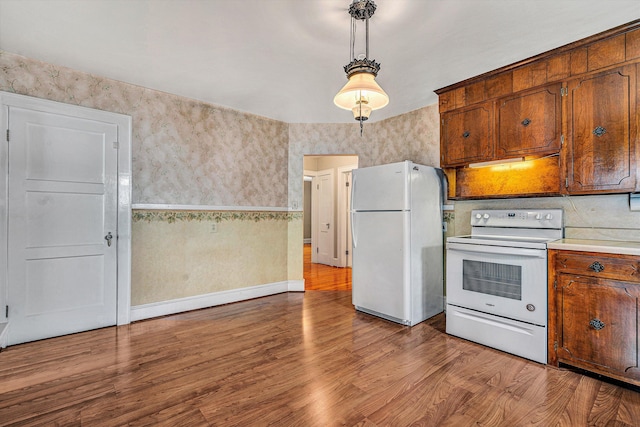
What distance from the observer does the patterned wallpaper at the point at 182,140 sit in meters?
2.83

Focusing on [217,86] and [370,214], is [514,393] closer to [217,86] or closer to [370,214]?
[370,214]

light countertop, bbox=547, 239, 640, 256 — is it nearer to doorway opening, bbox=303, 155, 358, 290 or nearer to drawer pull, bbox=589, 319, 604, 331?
drawer pull, bbox=589, 319, 604, 331

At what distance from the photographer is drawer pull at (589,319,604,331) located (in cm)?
208

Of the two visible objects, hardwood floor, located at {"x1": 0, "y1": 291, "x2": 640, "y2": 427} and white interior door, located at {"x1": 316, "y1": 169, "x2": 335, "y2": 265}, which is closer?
hardwood floor, located at {"x1": 0, "y1": 291, "x2": 640, "y2": 427}

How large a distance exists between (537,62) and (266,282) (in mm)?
3873

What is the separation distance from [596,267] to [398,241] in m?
1.52

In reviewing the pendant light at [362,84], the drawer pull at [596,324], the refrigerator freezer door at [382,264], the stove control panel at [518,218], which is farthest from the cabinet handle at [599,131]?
the pendant light at [362,84]

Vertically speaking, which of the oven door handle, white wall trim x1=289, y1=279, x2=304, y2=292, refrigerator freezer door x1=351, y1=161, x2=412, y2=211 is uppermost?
refrigerator freezer door x1=351, y1=161, x2=412, y2=211

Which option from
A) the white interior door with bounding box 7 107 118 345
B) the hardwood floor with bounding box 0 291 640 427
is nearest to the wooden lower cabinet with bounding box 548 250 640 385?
the hardwood floor with bounding box 0 291 640 427

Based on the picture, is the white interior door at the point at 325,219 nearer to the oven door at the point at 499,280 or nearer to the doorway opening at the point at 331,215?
the doorway opening at the point at 331,215

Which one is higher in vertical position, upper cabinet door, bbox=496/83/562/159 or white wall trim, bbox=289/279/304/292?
upper cabinet door, bbox=496/83/562/159

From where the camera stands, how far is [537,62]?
102 inches

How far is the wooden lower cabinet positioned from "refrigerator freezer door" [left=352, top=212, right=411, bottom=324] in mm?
1214

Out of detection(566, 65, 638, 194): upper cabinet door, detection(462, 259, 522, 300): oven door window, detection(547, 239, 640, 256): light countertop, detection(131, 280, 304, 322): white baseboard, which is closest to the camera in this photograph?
detection(547, 239, 640, 256): light countertop
